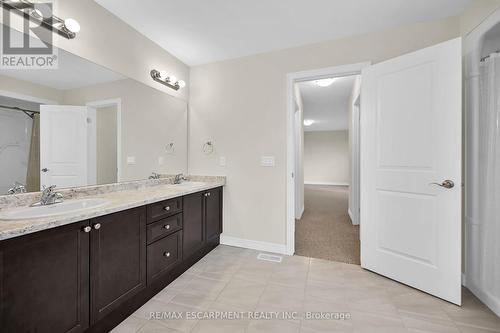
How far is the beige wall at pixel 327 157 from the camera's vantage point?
9.86 metres

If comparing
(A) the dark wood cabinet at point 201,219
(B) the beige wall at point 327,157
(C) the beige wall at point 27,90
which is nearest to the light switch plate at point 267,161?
(A) the dark wood cabinet at point 201,219

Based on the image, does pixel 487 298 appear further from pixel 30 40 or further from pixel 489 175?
pixel 30 40

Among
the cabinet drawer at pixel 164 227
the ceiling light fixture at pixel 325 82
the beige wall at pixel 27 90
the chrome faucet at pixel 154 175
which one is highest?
the ceiling light fixture at pixel 325 82

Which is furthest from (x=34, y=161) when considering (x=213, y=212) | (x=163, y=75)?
(x=213, y=212)

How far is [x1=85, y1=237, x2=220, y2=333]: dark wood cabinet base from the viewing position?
4.39 feet

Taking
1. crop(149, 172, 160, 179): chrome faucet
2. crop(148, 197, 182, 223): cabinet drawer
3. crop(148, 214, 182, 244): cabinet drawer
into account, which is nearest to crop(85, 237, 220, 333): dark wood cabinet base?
crop(148, 214, 182, 244): cabinet drawer

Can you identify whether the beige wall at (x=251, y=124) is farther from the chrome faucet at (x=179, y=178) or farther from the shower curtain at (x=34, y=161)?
the shower curtain at (x=34, y=161)

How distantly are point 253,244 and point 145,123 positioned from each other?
1905 mm

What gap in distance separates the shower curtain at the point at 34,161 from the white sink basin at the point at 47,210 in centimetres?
20

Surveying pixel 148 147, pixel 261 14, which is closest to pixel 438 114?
pixel 261 14

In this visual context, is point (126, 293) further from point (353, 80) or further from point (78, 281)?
point (353, 80)

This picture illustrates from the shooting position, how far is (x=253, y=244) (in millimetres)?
2676

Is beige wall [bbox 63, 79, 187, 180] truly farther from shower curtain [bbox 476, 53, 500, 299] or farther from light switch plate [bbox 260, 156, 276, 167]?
shower curtain [bbox 476, 53, 500, 299]

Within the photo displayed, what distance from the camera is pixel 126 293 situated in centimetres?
146
